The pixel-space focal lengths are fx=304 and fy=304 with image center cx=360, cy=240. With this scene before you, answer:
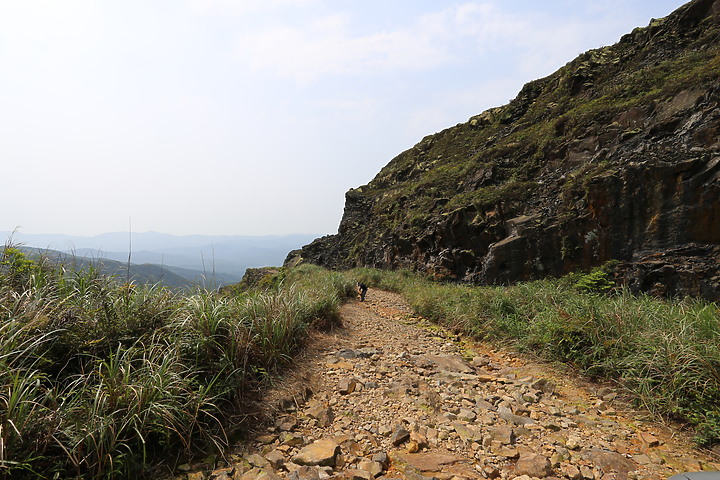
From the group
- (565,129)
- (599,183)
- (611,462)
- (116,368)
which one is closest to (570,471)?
(611,462)

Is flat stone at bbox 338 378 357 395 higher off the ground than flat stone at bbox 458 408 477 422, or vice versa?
flat stone at bbox 338 378 357 395

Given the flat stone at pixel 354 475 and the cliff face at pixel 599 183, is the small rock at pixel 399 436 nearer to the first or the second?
the flat stone at pixel 354 475

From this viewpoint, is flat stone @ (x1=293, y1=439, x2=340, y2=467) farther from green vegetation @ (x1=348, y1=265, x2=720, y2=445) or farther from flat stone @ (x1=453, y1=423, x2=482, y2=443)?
green vegetation @ (x1=348, y1=265, x2=720, y2=445)

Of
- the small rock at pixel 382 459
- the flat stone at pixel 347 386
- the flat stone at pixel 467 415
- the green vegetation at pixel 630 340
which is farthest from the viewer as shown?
the flat stone at pixel 347 386

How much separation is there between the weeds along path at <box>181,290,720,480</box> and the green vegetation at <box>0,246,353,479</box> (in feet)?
1.37

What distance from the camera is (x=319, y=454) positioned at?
2.55 meters

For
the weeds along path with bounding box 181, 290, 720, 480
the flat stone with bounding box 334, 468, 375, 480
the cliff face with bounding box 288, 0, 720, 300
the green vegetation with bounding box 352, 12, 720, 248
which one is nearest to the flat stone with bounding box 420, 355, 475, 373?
the weeds along path with bounding box 181, 290, 720, 480

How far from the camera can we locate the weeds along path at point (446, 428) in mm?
2453

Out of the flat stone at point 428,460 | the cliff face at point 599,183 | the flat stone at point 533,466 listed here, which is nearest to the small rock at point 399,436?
the flat stone at point 428,460

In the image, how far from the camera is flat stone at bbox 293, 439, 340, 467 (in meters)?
2.47

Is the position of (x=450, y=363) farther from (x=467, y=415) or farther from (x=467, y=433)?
(x=467, y=433)

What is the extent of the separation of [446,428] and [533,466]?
0.80m

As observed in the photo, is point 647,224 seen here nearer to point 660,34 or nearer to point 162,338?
point 162,338

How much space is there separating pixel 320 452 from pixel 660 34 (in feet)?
79.7
